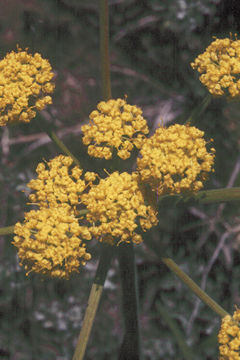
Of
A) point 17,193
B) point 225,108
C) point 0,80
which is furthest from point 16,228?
point 225,108

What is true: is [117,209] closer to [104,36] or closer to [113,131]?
[113,131]

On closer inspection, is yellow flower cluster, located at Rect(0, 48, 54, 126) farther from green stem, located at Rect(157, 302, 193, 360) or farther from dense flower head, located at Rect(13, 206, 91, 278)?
green stem, located at Rect(157, 302, 193, 360)

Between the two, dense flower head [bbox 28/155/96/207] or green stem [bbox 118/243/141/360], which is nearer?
dense flower head [bbox 28/155/96/207]

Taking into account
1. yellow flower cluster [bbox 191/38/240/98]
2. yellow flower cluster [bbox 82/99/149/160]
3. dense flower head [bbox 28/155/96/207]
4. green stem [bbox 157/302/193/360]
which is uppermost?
yellow flower cluster [bbox 191/38/240/98]

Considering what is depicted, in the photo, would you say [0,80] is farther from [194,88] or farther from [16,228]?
[194,88]

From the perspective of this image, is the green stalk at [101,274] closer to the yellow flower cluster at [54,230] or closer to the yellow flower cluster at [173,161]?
the yellow flower cluster at [54,230]

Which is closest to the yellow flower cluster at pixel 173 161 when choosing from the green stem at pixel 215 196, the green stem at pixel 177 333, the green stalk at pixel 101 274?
the green stem at pixel 215 196

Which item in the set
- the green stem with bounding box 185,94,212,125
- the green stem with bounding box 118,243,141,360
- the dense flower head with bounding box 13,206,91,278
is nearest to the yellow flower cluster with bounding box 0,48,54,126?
the dense flower head with bounding box 13,206,91,278

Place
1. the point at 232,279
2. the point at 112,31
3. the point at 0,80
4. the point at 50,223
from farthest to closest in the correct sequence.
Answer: the point at 112,31 < the point at 232,279 < the point at 0,80 < the point at 50,223
